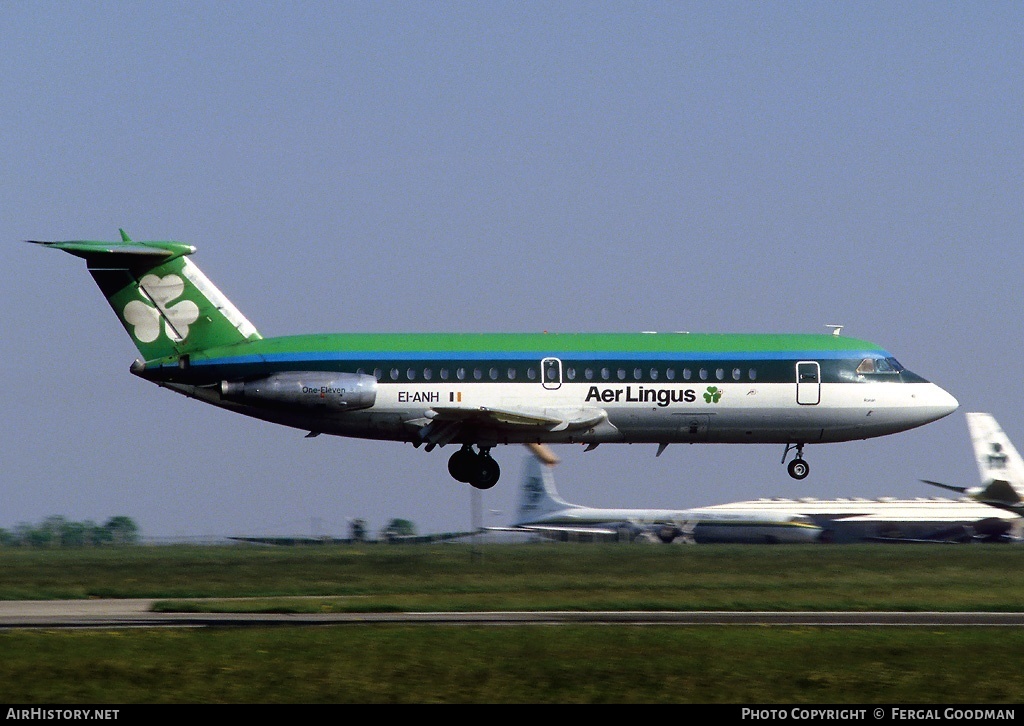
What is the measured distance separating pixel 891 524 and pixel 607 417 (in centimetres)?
4825

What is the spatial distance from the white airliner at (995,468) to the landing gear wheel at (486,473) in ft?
125

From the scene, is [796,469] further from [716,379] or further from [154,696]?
[154,696]

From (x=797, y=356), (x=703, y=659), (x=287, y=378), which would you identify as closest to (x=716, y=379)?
(x=797, y=356)

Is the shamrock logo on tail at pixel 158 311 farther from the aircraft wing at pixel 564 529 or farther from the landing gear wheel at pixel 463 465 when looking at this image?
the aircraft wing at pixel 564 529

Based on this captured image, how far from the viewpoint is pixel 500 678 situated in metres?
27.2

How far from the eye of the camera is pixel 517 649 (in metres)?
30.2

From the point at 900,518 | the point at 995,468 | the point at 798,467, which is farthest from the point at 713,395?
the point at 900,518

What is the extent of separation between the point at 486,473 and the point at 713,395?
8.30 metres

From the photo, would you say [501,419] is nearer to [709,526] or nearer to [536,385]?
[536,385]

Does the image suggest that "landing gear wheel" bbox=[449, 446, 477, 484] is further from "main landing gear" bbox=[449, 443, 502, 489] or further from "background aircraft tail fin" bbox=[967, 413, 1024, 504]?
"background aircraft tail fin" bbox=[967, 413, 1024, 504]

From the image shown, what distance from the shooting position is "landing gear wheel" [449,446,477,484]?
49.5 meters

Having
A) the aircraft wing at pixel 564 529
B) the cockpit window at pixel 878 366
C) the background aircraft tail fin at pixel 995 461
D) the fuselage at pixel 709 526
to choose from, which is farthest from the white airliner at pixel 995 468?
the cockpit window at pixel 878 366

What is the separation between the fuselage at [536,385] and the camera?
4712 cm
